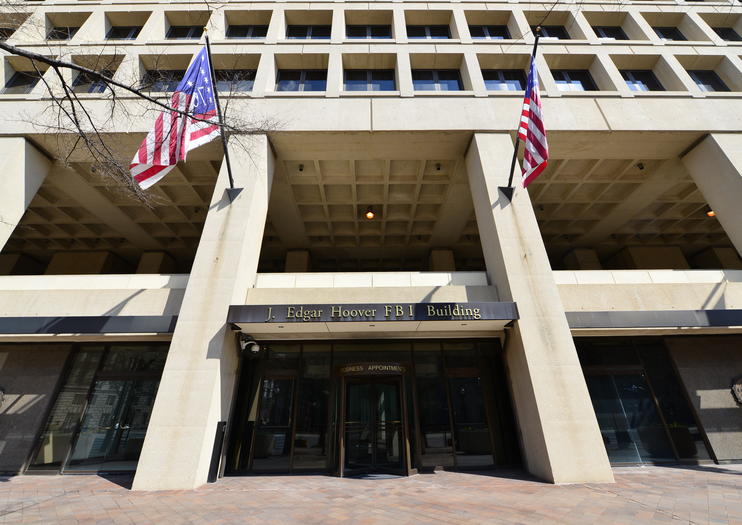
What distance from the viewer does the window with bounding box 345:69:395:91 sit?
14.6 metres

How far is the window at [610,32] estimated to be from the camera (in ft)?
55.2

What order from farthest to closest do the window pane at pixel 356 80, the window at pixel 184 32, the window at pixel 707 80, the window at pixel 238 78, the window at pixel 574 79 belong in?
the window at pixel 184 32
the window at pixel 707 80
the window at pixel 574 79
the window pane at pixel 356 80
the window at pixel 238 78

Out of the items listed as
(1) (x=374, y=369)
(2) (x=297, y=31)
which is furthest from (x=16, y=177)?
(1) (x=374, y=369)

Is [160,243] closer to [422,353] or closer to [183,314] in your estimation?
[183,314]

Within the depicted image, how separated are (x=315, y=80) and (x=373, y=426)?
1424 centimetres

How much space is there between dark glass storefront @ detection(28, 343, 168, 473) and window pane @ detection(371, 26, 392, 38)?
55.6 feet

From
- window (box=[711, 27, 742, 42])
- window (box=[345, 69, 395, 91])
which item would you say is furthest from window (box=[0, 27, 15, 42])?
window (box=[711, 27, 742, 42])

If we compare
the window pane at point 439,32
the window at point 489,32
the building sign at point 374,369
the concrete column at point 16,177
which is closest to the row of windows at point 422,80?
the window at point 489,32

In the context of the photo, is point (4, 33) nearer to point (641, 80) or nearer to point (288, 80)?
point (288, 80)

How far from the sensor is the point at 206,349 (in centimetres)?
844

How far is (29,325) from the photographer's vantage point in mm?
9203

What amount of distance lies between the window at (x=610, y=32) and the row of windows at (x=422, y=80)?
3.07 meters

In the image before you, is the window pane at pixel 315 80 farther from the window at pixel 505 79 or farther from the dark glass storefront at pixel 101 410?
the dark glass storefront at pixel 101 410

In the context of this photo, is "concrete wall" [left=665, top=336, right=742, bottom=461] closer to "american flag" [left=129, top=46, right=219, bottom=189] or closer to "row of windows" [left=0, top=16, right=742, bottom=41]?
"row of windows" [left=0, top=16, right=742, bottom=41]
